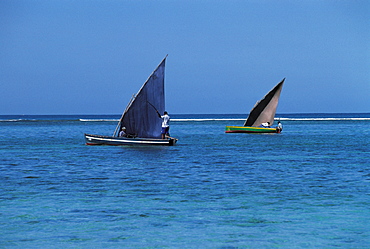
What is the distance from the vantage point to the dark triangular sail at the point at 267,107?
63859mm

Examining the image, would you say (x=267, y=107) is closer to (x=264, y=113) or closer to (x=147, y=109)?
(x=264, y=113)

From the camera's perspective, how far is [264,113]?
6550 centimetres

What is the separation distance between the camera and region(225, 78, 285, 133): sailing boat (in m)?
64.0

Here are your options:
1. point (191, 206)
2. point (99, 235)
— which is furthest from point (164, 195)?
point (99, 235)

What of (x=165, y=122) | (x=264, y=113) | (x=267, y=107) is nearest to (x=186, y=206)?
(x=165, y=122)

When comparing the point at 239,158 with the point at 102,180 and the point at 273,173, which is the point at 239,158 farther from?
the point at 102,180

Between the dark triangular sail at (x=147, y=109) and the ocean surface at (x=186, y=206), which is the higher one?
the dark triangular sail at (x=147, y=109)

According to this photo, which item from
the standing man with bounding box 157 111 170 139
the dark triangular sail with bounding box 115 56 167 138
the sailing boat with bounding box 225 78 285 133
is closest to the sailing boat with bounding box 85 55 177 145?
the dark triangular sail with bounding box 115 56 167 138

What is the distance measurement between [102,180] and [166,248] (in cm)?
1098

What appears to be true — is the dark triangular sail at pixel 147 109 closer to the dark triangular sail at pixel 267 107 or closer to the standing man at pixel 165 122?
the standing man at pixel 165 122

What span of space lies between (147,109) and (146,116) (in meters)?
0.56

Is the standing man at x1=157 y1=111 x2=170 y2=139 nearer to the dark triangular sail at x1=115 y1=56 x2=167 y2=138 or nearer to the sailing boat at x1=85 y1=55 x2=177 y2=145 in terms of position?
the sailing boat at x1=85 y1=55 x2=177 y2=145

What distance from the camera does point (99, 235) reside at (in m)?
12.2

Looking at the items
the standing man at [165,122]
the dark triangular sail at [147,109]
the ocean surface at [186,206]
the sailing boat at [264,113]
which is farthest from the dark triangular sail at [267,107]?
the ocean surface at [186,206]
